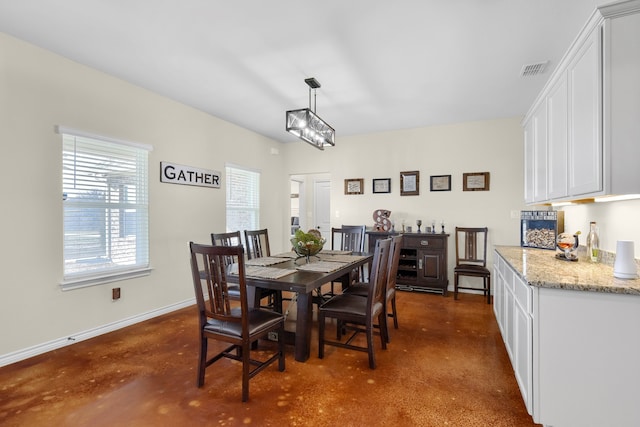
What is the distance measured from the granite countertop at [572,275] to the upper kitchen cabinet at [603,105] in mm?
471

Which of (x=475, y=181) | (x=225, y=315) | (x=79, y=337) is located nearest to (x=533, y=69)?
(x=475, y=181)

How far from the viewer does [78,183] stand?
297 centimetres

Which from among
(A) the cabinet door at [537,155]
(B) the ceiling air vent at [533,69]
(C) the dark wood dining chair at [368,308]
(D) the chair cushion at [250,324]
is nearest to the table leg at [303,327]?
(C) the dark wood dining chair at [368,308]

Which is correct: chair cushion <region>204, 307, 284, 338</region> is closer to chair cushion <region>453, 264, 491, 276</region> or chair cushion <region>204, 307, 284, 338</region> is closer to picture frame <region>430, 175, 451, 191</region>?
chair cushion <region>453, 264, 491, 276</region>

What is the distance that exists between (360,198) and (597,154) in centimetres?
393

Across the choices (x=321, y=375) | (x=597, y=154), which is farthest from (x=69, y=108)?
(x=597, y=154)

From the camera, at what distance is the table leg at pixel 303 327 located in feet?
8.37

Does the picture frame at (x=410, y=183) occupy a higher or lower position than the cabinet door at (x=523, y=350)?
higher

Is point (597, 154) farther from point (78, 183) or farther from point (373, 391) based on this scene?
point (78, 183)

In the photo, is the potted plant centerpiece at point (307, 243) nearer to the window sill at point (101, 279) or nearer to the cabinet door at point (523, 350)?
the cabinet door at point (523, 350)

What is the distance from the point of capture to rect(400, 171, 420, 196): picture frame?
16.9 ft

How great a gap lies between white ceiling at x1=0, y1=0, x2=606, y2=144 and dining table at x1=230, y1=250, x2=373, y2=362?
1863 mm

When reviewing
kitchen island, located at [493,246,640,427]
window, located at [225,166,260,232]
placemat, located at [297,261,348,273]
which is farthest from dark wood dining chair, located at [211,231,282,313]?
kitchen island, located at [493,246,640,427]

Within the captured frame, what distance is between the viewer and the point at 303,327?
2.57 meters
